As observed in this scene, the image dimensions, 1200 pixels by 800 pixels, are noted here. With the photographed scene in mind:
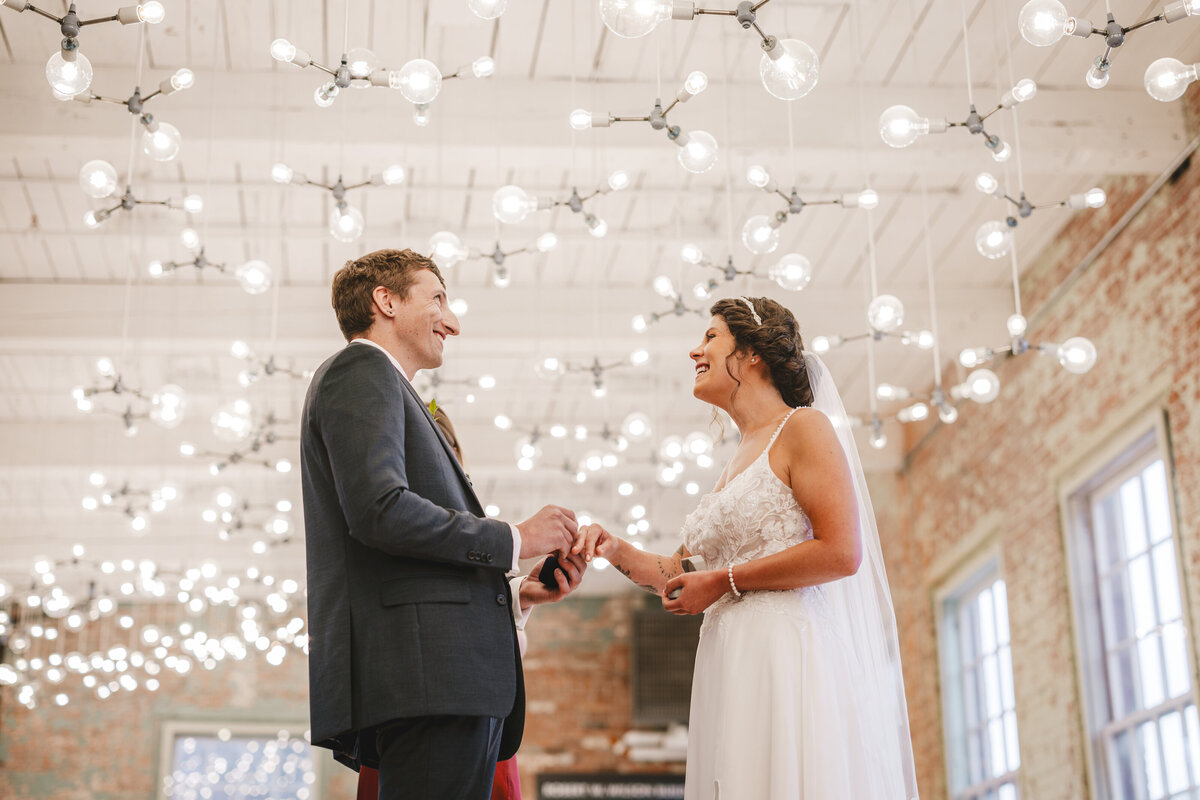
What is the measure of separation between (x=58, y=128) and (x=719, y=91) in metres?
2.92

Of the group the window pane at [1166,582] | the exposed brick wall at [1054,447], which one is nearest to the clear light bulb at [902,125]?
the exposed brick wall at [1054,447]

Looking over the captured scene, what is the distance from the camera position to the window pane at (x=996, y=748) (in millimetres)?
8875

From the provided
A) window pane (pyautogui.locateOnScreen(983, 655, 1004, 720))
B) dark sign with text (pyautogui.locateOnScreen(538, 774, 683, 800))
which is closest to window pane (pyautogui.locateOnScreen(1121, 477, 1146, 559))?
window pane (pyautogui.locateOnScreen(983, 655, 1004, 720))

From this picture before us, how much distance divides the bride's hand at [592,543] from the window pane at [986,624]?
675cm

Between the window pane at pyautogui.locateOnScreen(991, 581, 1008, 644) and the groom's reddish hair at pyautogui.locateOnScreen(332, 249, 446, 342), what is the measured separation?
22.6 feet

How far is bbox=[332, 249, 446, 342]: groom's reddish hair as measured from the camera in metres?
2.82

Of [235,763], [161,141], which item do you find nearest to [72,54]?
[161,141]

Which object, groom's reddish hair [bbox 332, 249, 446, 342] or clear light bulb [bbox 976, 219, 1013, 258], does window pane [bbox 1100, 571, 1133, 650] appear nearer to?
clear light bulb [bbox 976, 219, 1013, 258]

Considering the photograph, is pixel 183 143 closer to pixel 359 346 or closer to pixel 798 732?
pixel 359 346

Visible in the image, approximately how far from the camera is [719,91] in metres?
6.00

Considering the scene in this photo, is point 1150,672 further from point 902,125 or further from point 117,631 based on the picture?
point 117,631

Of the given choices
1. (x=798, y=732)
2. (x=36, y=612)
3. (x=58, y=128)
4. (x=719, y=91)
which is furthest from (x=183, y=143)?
(x=36, y=612)

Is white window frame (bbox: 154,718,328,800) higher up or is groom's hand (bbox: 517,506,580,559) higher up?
white window frame (bbox: 154,718,328,800)

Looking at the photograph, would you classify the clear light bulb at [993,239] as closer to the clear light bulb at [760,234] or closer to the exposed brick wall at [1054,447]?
Answer: the clear light bulb at [760,234]
